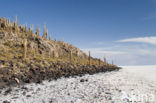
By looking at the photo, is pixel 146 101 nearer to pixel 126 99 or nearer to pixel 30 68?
pixel 126 99

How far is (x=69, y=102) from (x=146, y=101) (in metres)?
5.06

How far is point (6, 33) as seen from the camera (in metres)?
42.3

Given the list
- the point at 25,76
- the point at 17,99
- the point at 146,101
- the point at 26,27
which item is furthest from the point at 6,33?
the point at 146,101

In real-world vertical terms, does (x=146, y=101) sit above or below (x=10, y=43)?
below

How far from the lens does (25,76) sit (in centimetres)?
1822

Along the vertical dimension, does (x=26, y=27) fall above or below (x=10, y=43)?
above

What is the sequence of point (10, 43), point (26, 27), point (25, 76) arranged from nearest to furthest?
1. point (25, 76)
2. point (10, 43)
3. point (26, 27)

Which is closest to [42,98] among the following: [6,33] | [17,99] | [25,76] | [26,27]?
[17,99]

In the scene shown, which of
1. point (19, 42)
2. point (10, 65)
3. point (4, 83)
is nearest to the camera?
point (4, 83)

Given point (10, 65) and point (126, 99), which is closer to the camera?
point (126, 99)

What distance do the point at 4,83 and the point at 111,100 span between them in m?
12.6

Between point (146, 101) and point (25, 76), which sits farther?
point (25, 76)

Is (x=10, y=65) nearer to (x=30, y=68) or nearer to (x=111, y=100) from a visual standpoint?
(x=30, y=68)

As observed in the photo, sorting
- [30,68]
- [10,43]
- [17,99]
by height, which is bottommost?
[17,99]
